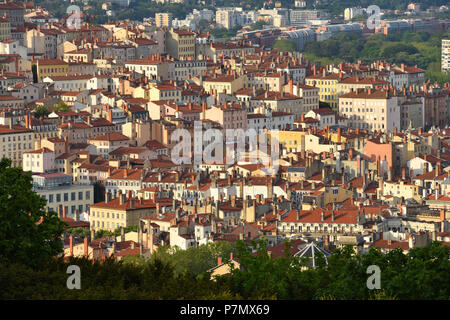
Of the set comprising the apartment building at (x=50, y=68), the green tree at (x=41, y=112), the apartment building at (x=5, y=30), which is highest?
the apartment building at (x=5, y=30)

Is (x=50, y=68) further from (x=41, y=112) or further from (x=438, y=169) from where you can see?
(x=438, y=169)

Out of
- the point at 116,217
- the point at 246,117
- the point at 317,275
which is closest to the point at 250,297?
the point at 317,275

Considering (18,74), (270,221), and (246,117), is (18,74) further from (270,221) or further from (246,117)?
(270,221)

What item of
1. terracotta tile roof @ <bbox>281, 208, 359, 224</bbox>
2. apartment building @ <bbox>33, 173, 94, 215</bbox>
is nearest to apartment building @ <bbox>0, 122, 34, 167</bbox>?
apartment building @ <bbox>33, 173, 94, 215</bbox>

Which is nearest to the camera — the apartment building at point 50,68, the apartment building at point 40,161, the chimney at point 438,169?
the chimney at point 438,169

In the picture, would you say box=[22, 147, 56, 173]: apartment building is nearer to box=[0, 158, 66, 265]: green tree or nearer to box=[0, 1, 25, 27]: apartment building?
box=[0, 1, 25, 27]: apartment building

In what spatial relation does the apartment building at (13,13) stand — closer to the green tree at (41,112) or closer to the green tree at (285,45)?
the green tree at (41,112)

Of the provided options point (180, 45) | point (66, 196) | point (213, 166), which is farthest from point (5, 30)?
point (66, 196)

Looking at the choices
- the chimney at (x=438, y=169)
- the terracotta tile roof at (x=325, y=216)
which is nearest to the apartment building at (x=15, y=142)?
the chimney at (x=438, y=169)
